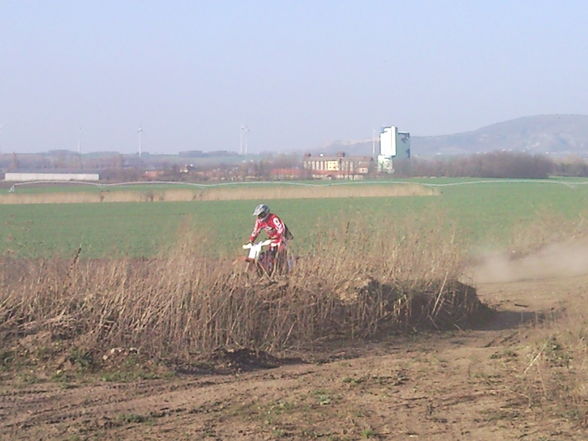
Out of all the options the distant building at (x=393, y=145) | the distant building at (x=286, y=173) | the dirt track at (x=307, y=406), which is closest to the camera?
the dirt track at (x=307, y=406)

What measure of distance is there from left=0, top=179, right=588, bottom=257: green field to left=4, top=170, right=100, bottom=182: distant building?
79.3ft

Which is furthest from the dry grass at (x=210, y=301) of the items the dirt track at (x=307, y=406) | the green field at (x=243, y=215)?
the green field at (x=243, y=215)

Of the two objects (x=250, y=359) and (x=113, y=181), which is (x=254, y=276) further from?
(x=113, y=181)

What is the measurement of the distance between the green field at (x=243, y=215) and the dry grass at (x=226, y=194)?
1.54 metres

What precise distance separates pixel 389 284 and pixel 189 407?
6.29 m

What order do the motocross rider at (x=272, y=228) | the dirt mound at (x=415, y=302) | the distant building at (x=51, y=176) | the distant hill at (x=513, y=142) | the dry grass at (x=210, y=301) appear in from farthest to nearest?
the distant hill at (x=513, y=142) < the distant building at (x=51, y=176) < the motocross rider at (x=272, y=228) < the dirt mound at (x=415, y=302) < the dry grass at (x=210, y=301)

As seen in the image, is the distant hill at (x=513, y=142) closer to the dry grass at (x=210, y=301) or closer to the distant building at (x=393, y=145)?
the distant building at (x=393, y=145)

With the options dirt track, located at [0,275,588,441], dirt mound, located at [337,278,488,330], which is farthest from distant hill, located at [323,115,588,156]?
dirt track, located at [0,275,588,441]

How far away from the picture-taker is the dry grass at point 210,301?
37.4 ft

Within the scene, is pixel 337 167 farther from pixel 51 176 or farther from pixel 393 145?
pixel 51 176

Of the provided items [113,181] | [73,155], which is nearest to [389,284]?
[113,181]

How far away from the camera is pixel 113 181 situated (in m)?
72.7

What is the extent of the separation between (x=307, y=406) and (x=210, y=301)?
357cm

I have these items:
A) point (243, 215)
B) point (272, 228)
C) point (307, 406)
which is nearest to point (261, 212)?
point (272, 228)
